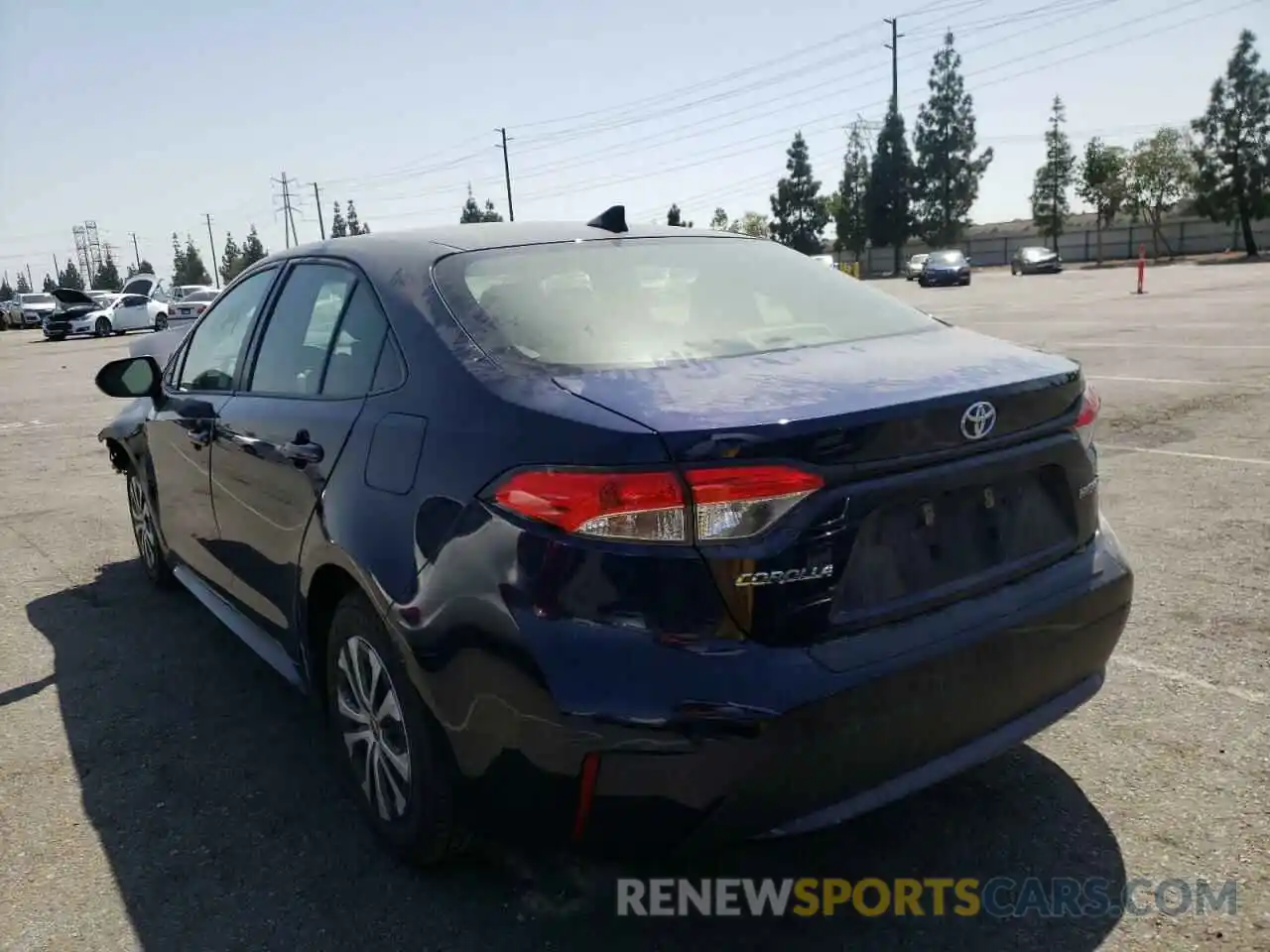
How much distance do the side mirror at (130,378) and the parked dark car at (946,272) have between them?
39885mm

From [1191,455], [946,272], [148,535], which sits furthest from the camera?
[946,272]

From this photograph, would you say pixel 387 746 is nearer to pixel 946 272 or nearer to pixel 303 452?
pixel 303 452

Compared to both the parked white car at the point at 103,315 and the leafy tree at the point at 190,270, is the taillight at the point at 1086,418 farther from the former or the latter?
the leafy tree at the point at 190,270

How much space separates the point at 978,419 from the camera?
92.2 inches

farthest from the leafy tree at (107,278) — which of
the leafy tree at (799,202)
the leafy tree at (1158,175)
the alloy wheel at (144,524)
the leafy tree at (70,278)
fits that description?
the alloy wheel at (144,524)

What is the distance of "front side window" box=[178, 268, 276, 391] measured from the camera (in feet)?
12.5

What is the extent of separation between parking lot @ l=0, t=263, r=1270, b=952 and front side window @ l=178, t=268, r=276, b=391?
115 centimetres

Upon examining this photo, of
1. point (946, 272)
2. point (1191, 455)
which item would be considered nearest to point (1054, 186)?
point (946, 272)

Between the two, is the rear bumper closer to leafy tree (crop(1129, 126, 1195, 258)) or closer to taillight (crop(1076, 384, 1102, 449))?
taillight (crop(1076, 384, 1102, 449))

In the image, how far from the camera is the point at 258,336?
3650mm

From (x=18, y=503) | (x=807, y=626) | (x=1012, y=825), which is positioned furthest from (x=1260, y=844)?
(x=18, y=503)

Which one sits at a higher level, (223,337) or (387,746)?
(223,337)

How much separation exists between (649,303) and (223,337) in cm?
199

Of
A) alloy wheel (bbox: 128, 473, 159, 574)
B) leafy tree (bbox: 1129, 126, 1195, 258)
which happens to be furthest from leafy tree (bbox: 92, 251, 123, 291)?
alloy wheel (bbox: 128, 473, 159, 574)
